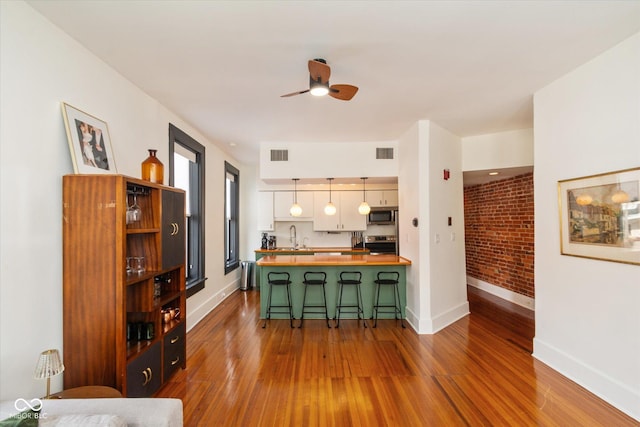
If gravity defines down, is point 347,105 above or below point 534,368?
above

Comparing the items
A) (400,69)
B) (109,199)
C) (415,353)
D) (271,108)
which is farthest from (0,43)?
(415,353)

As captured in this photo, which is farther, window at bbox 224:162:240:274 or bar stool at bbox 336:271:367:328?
window at bbox 224:162:240:274

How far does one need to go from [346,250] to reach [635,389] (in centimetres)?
462

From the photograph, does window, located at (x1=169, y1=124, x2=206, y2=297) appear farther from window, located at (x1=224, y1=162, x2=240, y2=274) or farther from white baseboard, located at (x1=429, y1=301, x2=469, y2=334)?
white baseboard, located at (x1=429, y1=301, x2=469, y2=334)

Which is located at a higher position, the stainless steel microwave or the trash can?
the stainless steel microwave

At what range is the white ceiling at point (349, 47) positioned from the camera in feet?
5.96

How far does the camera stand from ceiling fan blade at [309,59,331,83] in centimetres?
205

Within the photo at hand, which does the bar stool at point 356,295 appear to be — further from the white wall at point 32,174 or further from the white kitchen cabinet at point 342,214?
the white wall at point 32,174

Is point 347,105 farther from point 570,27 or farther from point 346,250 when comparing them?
point 346,250


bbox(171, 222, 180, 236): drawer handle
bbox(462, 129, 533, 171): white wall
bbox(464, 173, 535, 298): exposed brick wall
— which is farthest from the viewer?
bbox(464, 173, 535, 298): exposed brick wall

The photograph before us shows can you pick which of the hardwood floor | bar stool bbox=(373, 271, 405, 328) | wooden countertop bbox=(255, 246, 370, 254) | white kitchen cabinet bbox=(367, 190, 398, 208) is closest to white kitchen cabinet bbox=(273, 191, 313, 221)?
wooden countertop bbox=(255, 246, 370, 254)

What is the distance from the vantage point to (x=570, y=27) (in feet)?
6.58

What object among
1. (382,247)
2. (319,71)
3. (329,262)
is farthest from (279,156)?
(382,247)

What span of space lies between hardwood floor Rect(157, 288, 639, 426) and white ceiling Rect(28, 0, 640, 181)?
9.20ft
